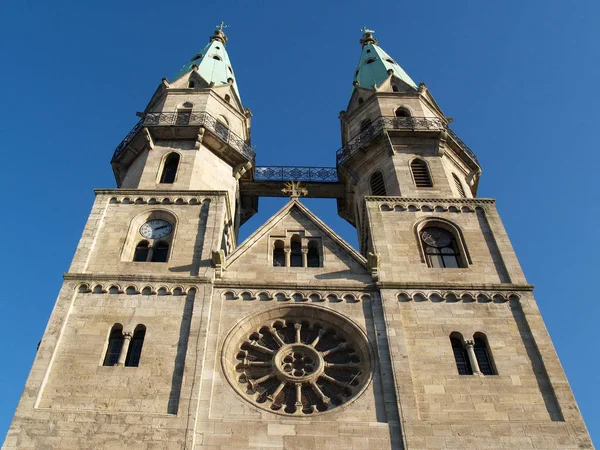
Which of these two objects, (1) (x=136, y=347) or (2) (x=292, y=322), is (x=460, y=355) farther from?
(1) (x=136, y=347)

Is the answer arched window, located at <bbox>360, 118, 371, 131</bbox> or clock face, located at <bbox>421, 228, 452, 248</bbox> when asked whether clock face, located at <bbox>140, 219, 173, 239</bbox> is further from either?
arched window, located at <bbox>360, 118, 371, 131</bbox>

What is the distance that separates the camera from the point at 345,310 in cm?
1795

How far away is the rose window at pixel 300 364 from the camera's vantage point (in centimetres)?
1609

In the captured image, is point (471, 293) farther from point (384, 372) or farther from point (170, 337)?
point (170, 337)

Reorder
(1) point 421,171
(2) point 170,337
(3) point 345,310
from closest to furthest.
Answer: (2) point 170,337 < (3) point 345,310 < (1) point 421,171

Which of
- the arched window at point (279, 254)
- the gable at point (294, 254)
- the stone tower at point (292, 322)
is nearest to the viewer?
the stone tower at point (292, 322)

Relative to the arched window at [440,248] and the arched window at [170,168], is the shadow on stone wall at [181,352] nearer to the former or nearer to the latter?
the arched window at [170,168]

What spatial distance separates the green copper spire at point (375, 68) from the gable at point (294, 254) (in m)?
10.1

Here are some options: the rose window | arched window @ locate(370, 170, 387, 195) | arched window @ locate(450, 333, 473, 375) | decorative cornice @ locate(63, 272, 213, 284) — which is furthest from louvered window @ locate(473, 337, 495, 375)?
arched window @ locate(370, 170, 387, 195)

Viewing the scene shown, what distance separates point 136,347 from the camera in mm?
16906

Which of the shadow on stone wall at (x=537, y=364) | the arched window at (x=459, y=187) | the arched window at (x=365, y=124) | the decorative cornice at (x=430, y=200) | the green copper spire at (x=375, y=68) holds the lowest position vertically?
the shadow on stone wall at (x=537, y=364)

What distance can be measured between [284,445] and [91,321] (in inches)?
248

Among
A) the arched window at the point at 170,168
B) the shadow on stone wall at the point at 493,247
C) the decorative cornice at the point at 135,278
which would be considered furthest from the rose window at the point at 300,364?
the arched window at the point at 170,168

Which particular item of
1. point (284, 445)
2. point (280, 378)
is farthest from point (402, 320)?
point (284, 445)
